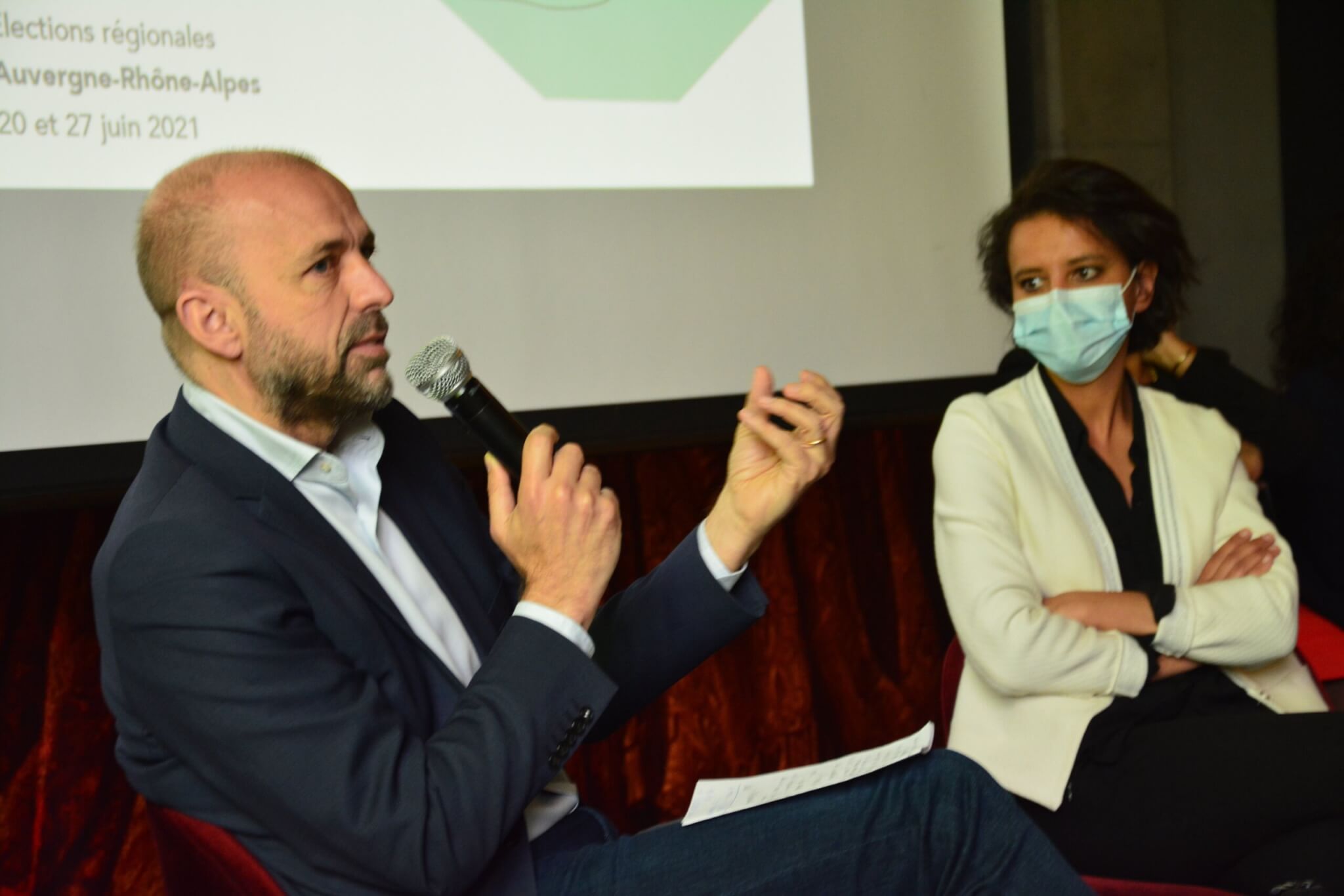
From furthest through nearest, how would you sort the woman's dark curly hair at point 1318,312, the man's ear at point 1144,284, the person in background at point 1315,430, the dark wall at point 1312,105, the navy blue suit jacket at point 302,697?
the dark wall at point 1312,105, the woman's dark curly hair at point 1318,312, the person in background at point 1315,430, the man's ear at point 1144,284, the navy blue suit jacket at point 302,697

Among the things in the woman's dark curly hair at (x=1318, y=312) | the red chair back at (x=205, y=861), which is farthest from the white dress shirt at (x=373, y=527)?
the woman's dark curly hair at (x=1318, y=312)

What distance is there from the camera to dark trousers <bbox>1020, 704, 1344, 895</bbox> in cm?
162

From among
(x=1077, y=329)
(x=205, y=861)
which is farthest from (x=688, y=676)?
(x=205, y=861)

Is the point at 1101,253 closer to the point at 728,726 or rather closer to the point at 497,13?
the point at 497,13

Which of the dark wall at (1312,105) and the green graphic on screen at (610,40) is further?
the dark wall at (1312,105)

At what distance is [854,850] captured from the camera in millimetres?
1235

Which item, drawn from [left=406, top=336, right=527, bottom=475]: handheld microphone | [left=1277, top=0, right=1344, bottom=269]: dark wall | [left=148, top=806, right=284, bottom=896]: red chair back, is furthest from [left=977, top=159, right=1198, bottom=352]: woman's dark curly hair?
[left=1277, top=0, right=1344, bottom=269]: dark wall

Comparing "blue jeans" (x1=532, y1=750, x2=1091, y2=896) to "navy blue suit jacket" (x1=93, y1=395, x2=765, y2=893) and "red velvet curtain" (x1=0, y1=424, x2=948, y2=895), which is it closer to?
"navy blue suit jacket" (x1=93, y1=395, x2=765, y2=893)

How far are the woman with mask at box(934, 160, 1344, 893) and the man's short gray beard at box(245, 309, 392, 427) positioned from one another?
3.38 ft

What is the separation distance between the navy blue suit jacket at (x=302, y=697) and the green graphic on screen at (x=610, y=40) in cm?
125

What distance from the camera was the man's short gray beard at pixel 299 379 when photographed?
4.16 feet

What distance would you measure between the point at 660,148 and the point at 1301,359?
156 centimetres

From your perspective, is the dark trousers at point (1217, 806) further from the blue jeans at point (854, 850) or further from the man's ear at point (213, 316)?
the man's ear at point (213, 316)

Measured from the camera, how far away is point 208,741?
1037mm
